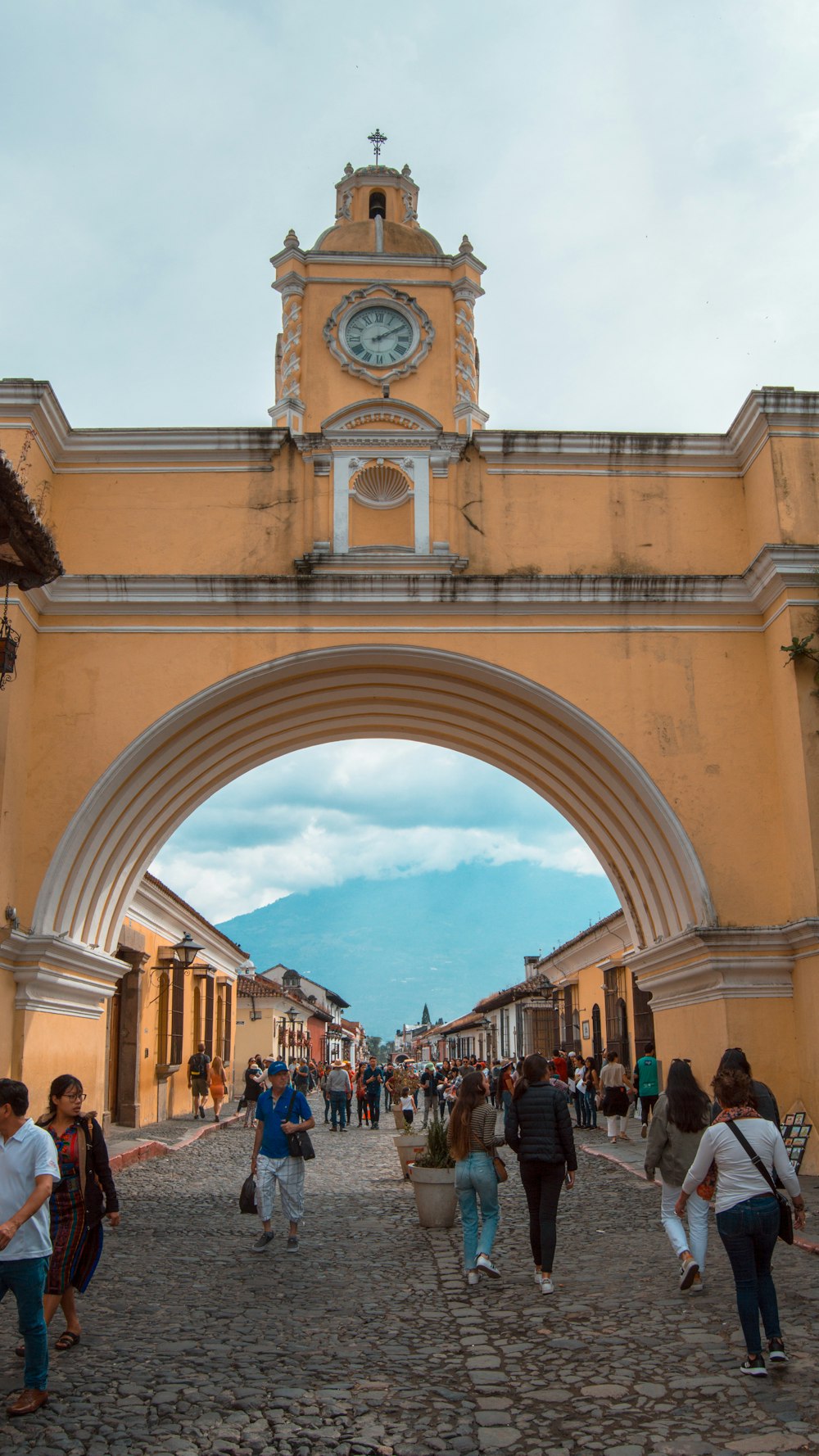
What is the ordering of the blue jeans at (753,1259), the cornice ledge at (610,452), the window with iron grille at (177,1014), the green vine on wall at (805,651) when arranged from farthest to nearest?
the window with iron grille at (177,1014)
the cornice ledge at (610,452)
the green vine on wall at (805,651)
the blue jeans at (753,1259)

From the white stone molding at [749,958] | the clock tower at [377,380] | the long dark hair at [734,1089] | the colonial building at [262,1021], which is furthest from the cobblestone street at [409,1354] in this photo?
the colonial building at [262,1021]

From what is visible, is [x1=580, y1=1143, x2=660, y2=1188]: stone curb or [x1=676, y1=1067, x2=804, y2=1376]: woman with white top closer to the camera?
[x1=676, y1=1067, x2=804, y2=1376]: woman with white top

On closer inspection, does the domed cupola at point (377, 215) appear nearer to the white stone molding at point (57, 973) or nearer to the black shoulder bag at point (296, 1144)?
the white stone molding at point (57, 973)

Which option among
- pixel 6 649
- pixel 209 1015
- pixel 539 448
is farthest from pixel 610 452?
pixel 209 1015

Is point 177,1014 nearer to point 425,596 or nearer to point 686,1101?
point 425,596

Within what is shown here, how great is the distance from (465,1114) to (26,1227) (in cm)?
308

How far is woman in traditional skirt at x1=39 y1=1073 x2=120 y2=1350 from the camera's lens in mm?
5285

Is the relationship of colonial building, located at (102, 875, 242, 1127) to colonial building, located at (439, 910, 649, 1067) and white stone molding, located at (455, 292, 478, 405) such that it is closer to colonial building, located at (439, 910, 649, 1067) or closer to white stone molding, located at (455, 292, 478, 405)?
colonial building, located at (439, 910, 649, 1067)

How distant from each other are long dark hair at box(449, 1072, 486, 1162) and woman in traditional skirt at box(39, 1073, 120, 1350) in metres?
2.10

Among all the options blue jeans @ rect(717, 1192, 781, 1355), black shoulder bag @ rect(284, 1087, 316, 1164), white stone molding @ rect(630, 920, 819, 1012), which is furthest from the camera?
white stone molding @ rect(630, 920, 819, 1012)

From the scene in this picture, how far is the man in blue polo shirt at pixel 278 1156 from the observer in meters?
8.09

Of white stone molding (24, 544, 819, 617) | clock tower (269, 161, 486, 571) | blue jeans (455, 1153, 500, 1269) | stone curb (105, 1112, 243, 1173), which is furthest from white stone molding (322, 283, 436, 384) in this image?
blue jeans (455, 1153, 500, 1269)

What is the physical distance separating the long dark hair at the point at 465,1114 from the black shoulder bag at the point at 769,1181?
7.23ft

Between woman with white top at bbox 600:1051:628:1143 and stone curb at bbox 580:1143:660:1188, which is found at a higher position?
woman with white top at bbox 600:1051:628:1143
